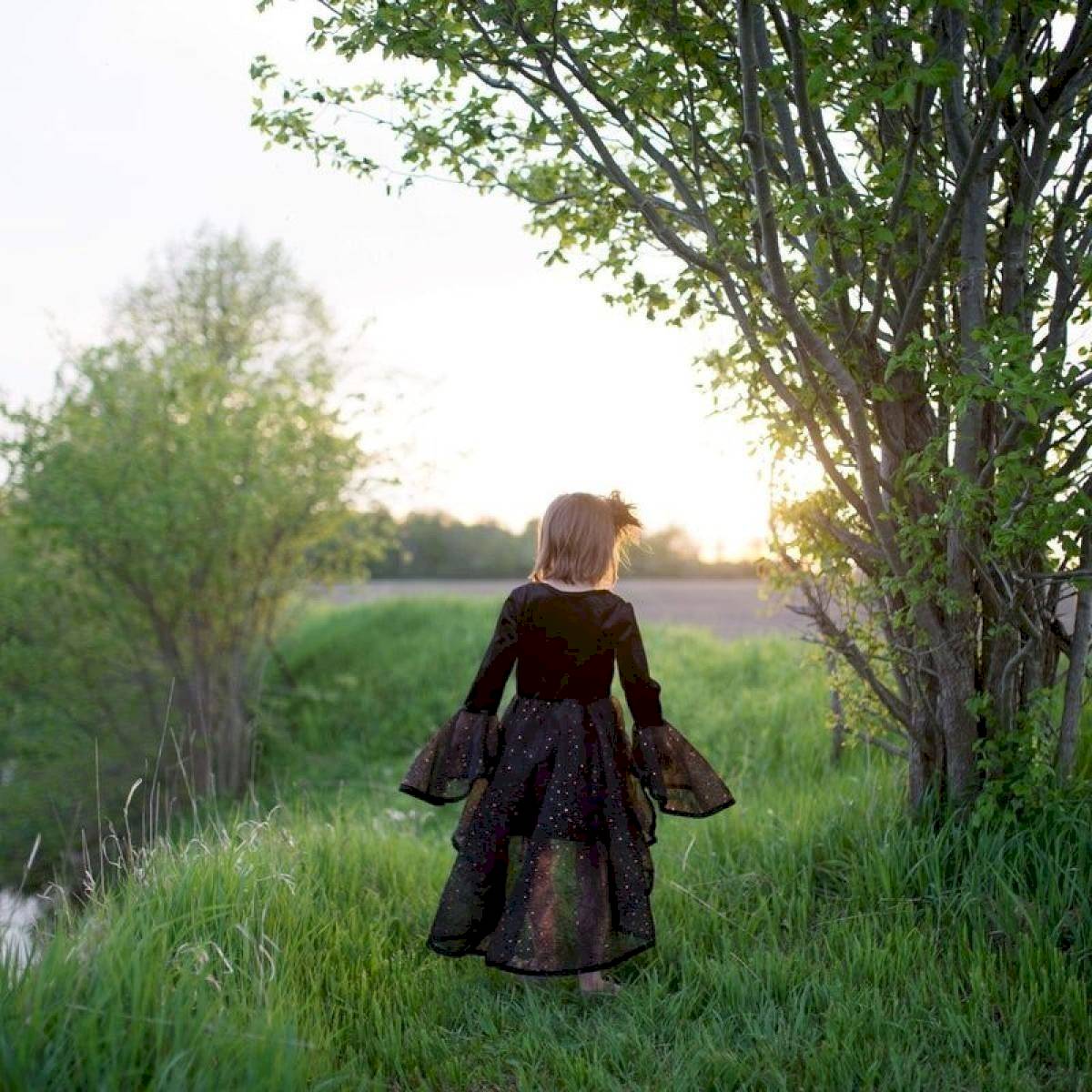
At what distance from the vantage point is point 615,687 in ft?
33.7

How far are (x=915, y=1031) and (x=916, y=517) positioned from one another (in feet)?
5.85

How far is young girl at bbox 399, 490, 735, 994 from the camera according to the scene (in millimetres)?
3768

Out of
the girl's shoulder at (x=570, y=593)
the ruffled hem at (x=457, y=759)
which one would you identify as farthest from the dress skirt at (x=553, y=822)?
the girl's shoulder at (x=570, y=593)

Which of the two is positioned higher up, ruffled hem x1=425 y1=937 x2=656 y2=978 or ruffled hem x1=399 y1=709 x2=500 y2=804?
ruffled hem x1=399 y1=709 x2=500 y2=804

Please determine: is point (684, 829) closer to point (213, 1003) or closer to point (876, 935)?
point (876, 935)

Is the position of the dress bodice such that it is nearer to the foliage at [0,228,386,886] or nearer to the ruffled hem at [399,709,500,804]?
the ruffled hem at [399,709,500,804]

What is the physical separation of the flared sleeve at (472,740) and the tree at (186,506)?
646 cm

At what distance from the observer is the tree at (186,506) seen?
399 inches

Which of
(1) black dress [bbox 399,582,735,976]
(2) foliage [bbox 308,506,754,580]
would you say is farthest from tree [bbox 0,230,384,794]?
(2) foliage [bbox 308,506,754,580]

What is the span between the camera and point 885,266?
147 inches

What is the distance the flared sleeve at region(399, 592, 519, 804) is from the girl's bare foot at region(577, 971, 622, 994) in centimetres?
73

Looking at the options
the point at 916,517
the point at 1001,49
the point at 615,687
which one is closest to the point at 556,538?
the point at 916,517

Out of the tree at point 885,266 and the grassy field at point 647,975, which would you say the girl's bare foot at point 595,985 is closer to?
the grassy field at point 647,975

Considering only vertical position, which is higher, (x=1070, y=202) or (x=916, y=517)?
(x=1070, y=202)
